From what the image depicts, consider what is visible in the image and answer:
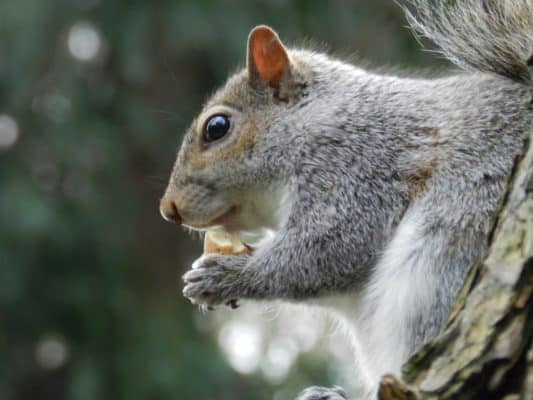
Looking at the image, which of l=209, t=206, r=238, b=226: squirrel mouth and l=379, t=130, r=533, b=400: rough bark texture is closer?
l=379, t=130, r=533, b=400: rough bark texture

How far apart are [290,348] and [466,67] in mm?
4924

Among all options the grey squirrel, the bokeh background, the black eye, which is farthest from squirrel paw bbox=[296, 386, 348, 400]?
the bokeh background

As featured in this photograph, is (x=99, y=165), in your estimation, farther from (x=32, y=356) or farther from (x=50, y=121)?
(x=32, y=356)

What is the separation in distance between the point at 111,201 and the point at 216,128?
4.39m

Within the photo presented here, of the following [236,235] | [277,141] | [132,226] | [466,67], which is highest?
[132,226]

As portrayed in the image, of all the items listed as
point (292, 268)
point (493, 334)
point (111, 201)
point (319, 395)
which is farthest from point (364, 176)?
point (111, 201)

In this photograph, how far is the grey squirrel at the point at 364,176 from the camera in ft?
8.22

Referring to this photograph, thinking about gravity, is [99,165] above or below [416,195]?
above

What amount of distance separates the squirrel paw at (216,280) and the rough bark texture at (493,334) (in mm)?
1062

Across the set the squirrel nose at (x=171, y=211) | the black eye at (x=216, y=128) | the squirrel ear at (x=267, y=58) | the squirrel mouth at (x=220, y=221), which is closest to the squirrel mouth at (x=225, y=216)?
the squirrel mouth at (x=220, y=221)

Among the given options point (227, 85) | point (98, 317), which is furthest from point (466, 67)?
point (98, 317)

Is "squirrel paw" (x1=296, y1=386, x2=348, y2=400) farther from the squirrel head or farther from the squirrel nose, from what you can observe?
the squirrel nose

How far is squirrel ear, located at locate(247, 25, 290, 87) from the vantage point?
119 inches

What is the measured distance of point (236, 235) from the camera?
3.09 m
